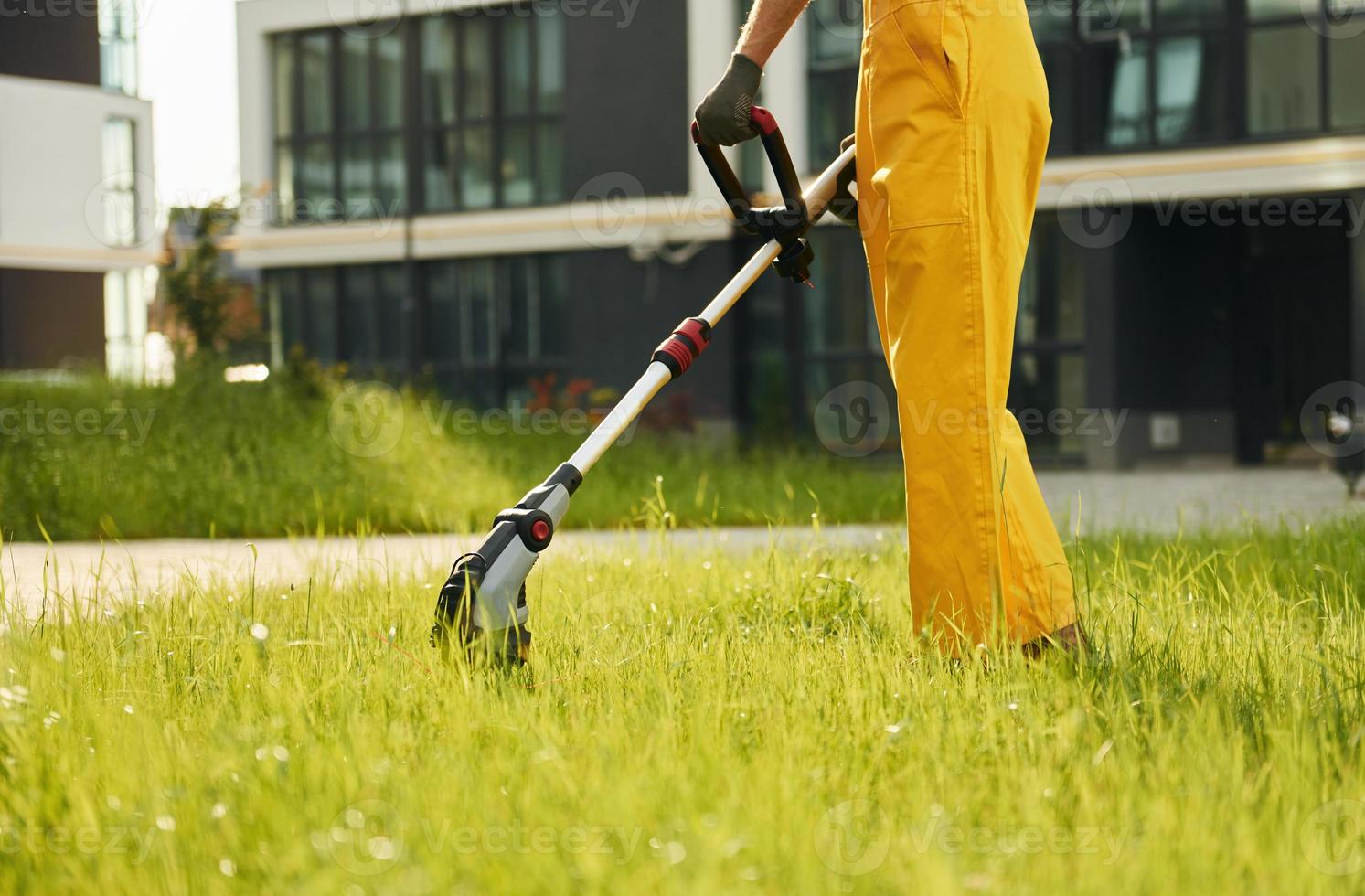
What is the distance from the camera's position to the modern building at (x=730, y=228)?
1494 centimetres

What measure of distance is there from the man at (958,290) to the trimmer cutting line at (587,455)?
0.19 meters

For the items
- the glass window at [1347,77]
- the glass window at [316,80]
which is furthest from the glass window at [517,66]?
the glass window at [1347,77]

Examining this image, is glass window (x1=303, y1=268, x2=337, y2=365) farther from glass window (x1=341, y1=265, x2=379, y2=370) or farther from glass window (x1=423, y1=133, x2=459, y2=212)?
glass window (x1=423, y1=133, x2=459, y2=212)

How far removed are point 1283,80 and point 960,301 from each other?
13.7m

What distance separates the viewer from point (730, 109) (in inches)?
111

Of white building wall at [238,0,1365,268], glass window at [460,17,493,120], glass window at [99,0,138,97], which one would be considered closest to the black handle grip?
white building wall at [238,0,1365,268]

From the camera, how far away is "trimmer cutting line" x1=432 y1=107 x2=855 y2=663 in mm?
2627

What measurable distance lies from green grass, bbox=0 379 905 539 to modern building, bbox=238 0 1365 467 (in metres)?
6.67

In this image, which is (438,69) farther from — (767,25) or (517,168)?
(767,25)

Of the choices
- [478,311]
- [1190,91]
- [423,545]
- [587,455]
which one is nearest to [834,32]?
[1190,91]

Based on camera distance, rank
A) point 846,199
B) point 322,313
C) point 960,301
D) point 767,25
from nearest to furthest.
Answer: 1. point 960,301
2. point 767,25
3. point 846,199
4. point 322,313

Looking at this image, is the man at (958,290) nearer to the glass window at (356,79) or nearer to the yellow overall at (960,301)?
the yellow overall at (960,301)

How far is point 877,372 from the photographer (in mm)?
16609

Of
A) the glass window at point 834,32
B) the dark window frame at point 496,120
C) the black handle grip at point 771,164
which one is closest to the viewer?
the black handle grip at point 771,164
